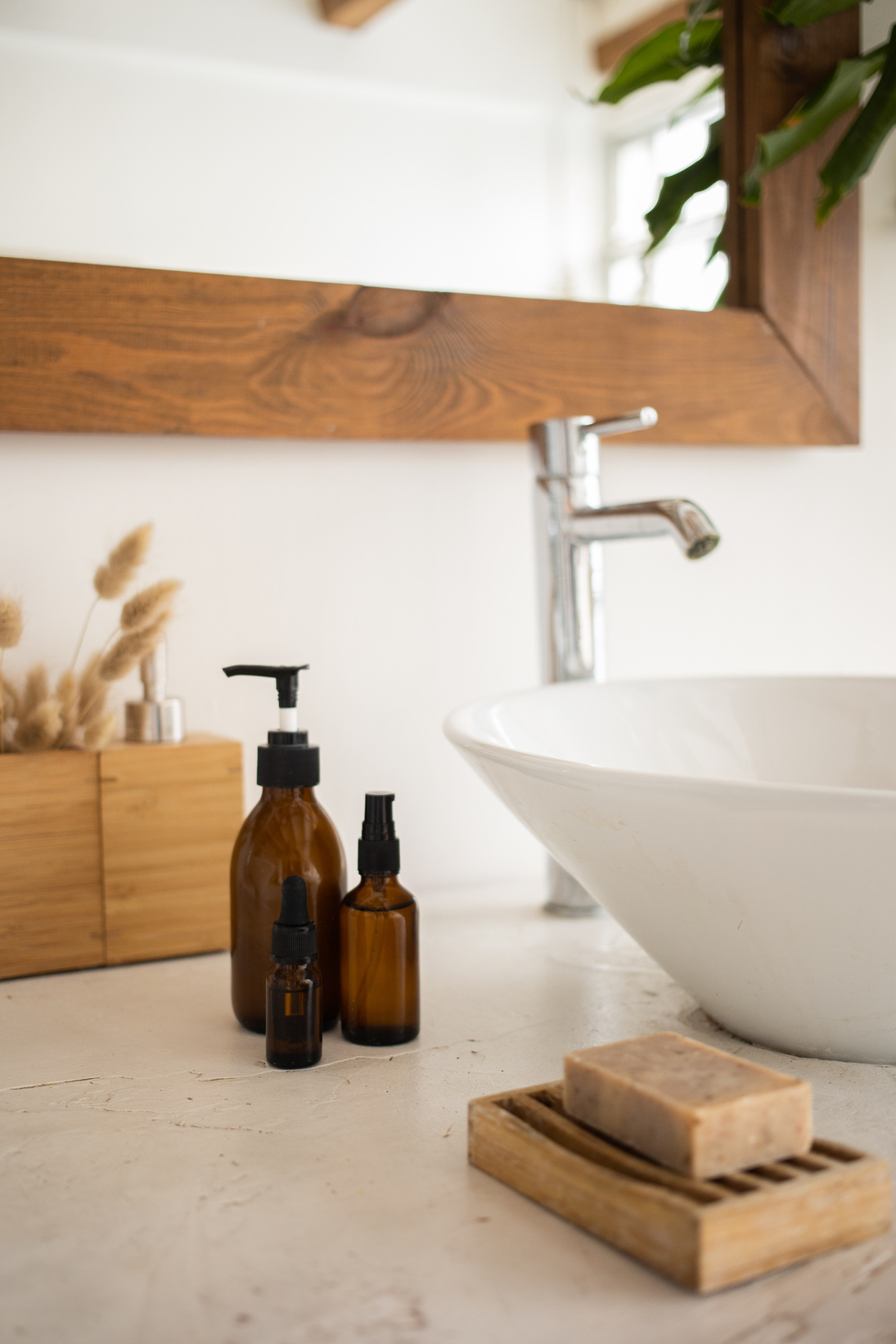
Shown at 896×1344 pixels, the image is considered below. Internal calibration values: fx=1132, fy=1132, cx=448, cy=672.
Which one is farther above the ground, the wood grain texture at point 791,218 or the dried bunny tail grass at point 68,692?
the wood grain texture at point 791,218

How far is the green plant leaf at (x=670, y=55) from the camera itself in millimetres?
1099

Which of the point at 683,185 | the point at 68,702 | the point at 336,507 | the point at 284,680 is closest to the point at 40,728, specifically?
the point at 68,702

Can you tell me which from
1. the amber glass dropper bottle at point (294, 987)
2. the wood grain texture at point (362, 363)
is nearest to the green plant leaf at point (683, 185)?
the wood grain texture at point (362, 363)

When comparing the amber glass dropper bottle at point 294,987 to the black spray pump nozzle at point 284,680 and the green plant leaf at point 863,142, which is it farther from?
the green plant leaf at point 863,142

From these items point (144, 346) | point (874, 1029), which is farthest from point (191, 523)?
point (874, 1029)

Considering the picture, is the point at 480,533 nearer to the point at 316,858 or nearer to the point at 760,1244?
the point at 316,858

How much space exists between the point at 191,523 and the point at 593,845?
0.48 m

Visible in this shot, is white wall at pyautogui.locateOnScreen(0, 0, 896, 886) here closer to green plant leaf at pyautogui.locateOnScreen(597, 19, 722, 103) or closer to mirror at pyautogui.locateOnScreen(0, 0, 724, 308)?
mirror at pyautogui.locateOnScreen(0, 0, 724, 308)

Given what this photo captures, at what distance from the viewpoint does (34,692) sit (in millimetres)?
739

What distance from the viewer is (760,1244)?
1.24 feet

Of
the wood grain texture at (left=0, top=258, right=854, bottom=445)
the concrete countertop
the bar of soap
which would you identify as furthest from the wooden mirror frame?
the bar of soap

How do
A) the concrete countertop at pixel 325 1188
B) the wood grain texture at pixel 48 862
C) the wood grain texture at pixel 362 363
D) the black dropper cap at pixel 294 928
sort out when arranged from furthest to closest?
the wood grain texture at pixel 362 363, the wood grain texture at pixel 48 862, the black dropper cap at pixel 294 928, the concrete countertop at pixel 325 1188

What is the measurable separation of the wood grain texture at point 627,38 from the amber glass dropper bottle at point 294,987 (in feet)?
4.12

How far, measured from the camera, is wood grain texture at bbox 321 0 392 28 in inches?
47.1
